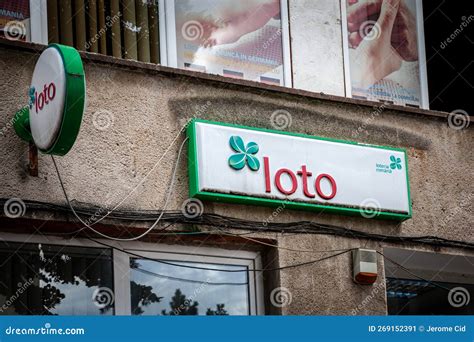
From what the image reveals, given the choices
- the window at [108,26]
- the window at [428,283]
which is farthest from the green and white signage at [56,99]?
the window at [428,283]

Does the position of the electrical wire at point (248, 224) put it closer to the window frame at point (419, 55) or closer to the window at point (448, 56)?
the window frame at point (419, 55)

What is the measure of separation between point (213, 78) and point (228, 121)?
44cm

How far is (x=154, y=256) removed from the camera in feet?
32.7

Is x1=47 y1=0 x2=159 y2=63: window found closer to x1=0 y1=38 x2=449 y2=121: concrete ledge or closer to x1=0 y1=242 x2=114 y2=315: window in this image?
x1=0 y1=38 x2=449 y2=121: concrete ledge

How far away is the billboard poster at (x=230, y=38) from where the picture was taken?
1083cm

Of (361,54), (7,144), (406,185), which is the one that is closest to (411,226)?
(406,185)

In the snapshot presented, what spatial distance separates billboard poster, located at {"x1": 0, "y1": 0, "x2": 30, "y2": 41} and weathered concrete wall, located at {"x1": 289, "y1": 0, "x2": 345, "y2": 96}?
287 cm

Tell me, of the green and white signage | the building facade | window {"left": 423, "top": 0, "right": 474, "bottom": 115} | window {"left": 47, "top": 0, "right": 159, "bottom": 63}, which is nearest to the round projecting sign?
the green and white signage

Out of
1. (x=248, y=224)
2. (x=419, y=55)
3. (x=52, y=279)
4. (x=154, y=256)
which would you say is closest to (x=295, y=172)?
(x=248, y=224)

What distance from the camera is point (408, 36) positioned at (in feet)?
40.4

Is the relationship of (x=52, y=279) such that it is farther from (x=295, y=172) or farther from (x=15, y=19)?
(x=295, y=172)

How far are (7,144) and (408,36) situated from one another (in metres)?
5.19

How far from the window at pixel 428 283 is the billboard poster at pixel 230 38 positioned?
2424mm

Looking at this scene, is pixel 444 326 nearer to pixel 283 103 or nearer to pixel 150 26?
pixel 283 103
